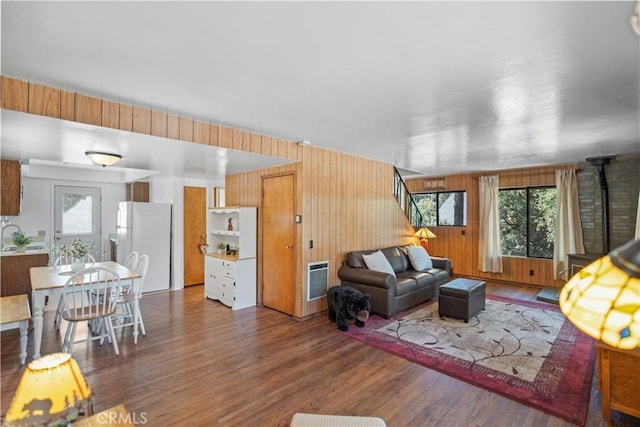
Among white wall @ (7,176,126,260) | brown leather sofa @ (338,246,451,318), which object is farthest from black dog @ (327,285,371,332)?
white wall @ (7,176,126,260)

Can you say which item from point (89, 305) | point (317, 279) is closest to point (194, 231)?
point (317, 279)

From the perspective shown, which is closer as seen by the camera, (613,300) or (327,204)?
(613,300)

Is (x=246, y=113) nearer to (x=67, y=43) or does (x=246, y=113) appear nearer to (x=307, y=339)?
(x=67, y=43)

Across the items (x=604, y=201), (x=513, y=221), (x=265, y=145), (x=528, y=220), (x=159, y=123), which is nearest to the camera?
(x=159, y=123)

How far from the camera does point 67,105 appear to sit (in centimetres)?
251

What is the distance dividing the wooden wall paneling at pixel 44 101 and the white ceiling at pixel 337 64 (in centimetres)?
8

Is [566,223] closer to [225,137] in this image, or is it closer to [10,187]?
[225,137]

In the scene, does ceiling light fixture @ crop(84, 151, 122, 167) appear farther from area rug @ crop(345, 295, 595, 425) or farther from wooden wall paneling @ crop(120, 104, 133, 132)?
area rug @ crop(345, 295, 595, 425)

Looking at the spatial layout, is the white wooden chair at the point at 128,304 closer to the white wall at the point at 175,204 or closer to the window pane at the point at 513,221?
the white wall at the point at 175,204

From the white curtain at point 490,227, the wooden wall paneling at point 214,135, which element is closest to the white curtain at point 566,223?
the white curtain at point 490,227

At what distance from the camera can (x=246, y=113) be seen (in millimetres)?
3070

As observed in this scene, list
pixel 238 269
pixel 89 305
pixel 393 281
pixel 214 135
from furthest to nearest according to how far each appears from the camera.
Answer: pixel 238 269 → pixel 393 281 → pixel 214 135 → pixel 89 305

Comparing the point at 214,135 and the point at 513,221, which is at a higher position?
the point at 214,135

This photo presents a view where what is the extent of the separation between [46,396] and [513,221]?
7.78 m
